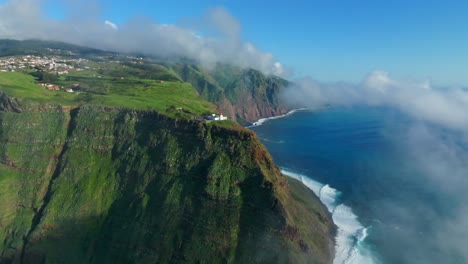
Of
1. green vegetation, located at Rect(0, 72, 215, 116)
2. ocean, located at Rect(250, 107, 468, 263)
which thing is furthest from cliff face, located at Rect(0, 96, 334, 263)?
ocean, located at Rect(250, 107, 468, 263)

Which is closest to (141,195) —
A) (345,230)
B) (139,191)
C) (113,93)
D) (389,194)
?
(139,191)

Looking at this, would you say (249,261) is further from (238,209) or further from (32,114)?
(32,114)

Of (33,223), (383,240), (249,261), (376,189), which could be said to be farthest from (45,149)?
(376,189)

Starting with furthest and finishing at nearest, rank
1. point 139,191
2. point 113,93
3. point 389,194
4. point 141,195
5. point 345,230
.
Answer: point 113,93, point 389,194, point 345,230, point 139,191, point 141,195

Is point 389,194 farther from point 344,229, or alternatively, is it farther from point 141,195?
point 141,195

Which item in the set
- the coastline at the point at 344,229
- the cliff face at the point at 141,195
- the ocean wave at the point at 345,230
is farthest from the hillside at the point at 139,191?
the ocean wave at the point at 345,230
